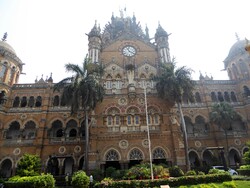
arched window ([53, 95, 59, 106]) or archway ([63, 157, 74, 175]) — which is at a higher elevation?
arched window ([53, 95, 59, 106])

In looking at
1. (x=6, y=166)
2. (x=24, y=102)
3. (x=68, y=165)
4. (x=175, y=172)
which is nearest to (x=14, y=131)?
(x=24, y=102)

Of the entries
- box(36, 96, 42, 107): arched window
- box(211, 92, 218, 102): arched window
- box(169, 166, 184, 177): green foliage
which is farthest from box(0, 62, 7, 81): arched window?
box(211, 92, 218, 102): arched window

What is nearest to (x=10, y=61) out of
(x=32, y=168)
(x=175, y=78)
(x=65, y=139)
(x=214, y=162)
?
(x=65, y=139)

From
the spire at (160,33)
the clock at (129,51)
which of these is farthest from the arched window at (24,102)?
the spire at (160,33)

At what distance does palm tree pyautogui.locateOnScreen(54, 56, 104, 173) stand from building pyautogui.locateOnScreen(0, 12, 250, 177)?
3.72 meters

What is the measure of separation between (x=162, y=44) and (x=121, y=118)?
17.2m

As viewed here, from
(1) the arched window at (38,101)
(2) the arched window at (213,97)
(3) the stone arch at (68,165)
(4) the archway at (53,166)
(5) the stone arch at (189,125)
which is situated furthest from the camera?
(2) the arched window at (213,97)

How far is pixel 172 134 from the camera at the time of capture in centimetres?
2953

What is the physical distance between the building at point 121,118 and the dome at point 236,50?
0.68 feet

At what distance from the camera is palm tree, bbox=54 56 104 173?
26.9m

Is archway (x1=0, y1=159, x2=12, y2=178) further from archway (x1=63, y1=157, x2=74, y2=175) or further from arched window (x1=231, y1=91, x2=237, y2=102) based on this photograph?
arched window (x1=231, y1=91, x2=237, y2=102)

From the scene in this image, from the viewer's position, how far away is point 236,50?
130ft

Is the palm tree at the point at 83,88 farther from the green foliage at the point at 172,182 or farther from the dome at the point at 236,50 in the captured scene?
the dome at the point at 236,50

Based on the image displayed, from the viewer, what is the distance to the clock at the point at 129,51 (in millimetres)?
38097
